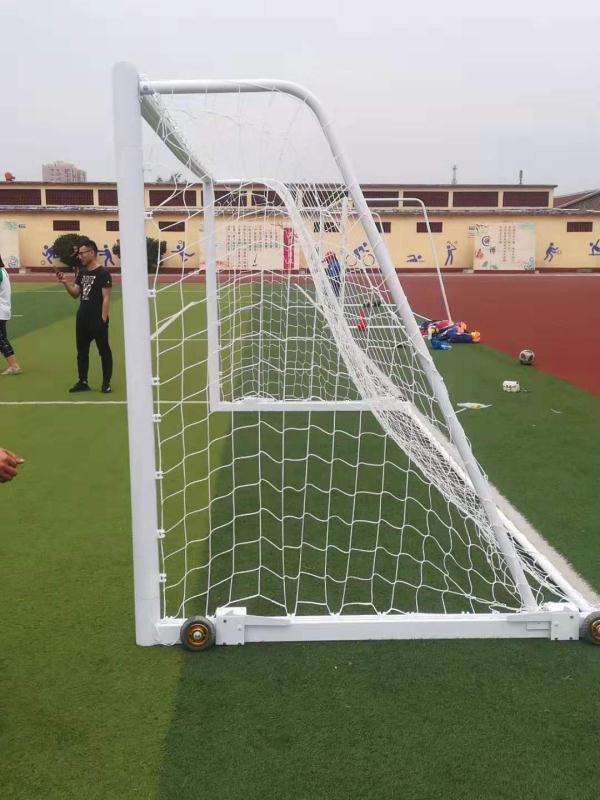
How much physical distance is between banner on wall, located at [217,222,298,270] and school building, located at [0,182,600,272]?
102ft

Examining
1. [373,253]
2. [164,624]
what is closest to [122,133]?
[373,253]

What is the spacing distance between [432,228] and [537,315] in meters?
23.2

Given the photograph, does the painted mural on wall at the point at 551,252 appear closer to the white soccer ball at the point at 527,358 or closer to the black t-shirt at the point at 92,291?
the white soccer ball at the point at 527,358

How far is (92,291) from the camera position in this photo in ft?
28.4

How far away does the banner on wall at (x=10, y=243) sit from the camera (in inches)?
1529

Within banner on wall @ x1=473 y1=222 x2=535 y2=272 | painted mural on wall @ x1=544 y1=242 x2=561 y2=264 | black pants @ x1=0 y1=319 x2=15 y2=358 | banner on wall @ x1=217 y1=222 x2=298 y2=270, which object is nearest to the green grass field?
banner on wall @ x1=217 y1=222 x2=298 y2=270

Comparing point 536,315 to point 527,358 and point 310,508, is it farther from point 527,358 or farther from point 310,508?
point 310,508

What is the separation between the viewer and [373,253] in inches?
136

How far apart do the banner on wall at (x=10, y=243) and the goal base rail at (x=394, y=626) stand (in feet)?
128

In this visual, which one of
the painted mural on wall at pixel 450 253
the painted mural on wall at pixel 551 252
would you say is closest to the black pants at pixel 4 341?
the painted mural on wall at pixel 450 253

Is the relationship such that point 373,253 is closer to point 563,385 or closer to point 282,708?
point 282,708

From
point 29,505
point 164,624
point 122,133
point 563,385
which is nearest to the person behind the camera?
point 122,133

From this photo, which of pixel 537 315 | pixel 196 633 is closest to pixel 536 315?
pixel 537 315

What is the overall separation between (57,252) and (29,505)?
36730 mm
